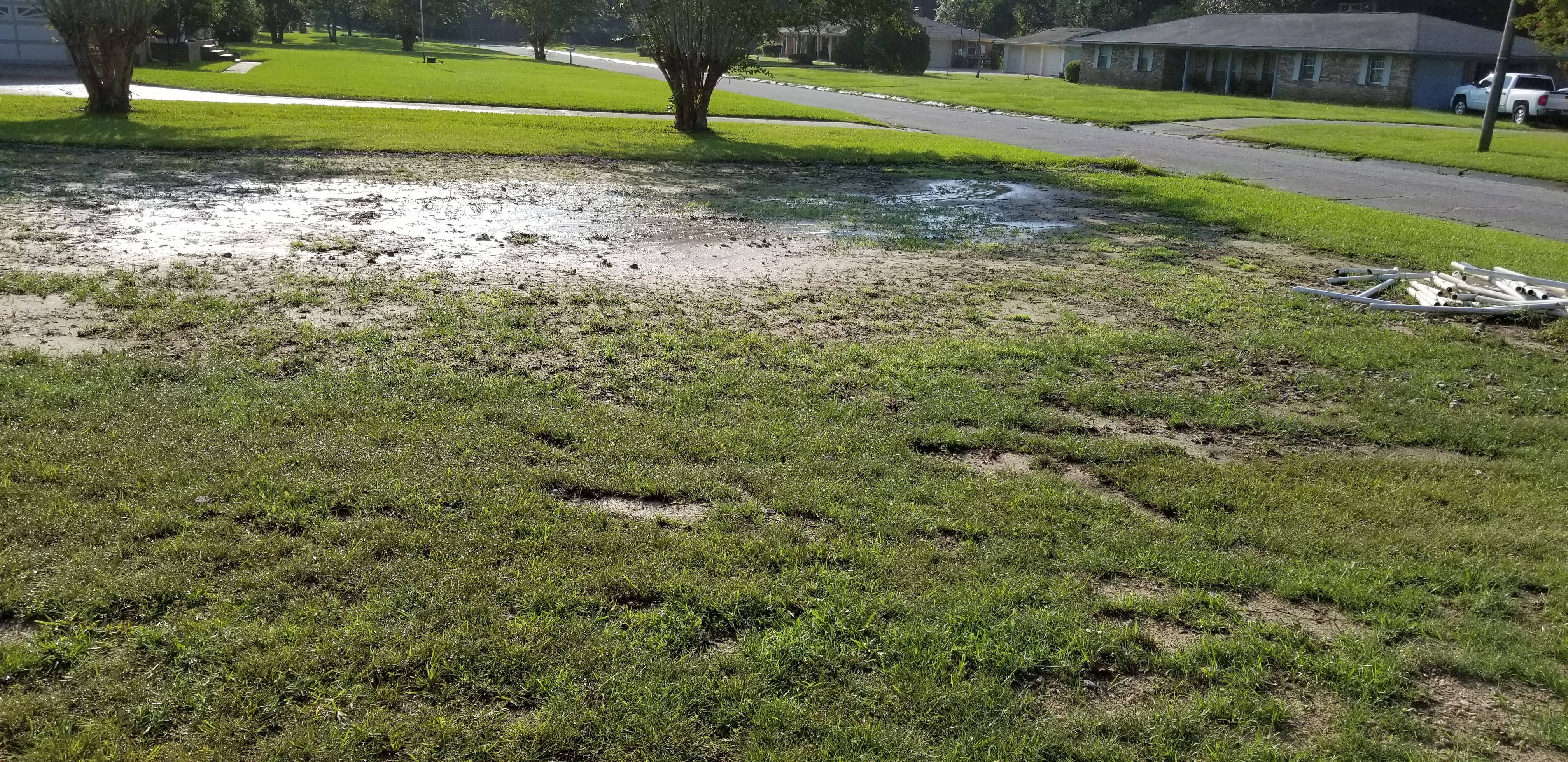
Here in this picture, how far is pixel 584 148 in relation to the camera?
64.7ft

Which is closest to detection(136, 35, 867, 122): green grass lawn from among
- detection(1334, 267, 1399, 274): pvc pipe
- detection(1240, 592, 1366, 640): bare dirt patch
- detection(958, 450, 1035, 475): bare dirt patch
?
detection(1334, 267, 1399, 274): pvc pipe

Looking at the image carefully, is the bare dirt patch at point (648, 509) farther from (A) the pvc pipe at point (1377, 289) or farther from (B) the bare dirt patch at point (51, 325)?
(A) the pvc pipe at point (1377, 289)

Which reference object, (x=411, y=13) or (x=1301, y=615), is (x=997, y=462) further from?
(x=411, y=13)

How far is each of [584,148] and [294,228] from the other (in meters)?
9.34

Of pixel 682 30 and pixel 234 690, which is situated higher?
pixel 682 30

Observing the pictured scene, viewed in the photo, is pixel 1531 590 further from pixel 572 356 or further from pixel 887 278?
pixel 887 278

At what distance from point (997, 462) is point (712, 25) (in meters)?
18.1

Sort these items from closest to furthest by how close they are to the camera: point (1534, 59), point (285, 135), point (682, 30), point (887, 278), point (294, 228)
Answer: point (887, 278)
point (294, 228)
point (285, 135)
point (682, 30)
point (1534, 59)

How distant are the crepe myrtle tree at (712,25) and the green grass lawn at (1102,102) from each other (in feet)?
46.5

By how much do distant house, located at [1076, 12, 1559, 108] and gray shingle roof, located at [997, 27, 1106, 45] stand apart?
524 inches

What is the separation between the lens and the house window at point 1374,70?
159ft

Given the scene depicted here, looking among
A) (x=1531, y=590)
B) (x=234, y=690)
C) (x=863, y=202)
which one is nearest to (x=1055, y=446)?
(x=1531, y=590)

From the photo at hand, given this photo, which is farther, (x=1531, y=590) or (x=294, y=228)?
(x=294, y=228)

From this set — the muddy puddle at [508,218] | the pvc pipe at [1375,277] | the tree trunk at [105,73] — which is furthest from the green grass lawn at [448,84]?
the pvc pipe at [1375,277]
